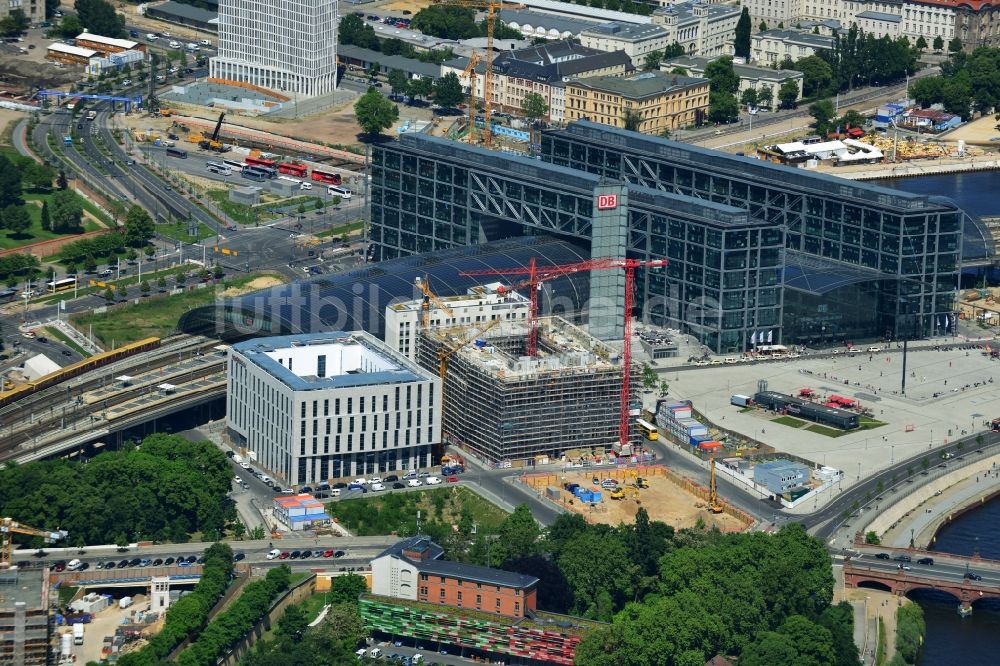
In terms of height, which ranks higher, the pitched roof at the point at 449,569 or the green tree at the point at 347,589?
the pitched roof at the point at 449,569

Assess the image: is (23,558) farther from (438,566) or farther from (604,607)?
(604,607)

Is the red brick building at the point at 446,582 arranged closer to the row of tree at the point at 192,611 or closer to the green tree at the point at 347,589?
the green tree at the point at 347,589

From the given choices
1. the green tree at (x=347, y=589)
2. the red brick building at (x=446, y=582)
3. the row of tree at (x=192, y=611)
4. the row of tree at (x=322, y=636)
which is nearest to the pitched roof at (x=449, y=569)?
the red brick building at (x=446, y=582)

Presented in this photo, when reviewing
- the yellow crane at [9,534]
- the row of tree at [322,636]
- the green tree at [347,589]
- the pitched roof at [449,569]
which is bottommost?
the row of tree at [322,636]

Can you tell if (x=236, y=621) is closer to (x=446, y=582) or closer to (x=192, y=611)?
(x=192, y=611)

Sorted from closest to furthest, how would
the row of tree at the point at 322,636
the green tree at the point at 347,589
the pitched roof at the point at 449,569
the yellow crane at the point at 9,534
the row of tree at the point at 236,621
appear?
1. the row of tree at the point at 322,636
2. the row of tree at the point at 236,621
3. the pitched roof at the point at 449,569
4. the green tree at the point at 347,589
5. the yellow crane at the point at 9,534

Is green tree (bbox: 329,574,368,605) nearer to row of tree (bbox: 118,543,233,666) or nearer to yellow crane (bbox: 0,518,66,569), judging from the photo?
→ row of tree (bbox: 118,543,233,666)

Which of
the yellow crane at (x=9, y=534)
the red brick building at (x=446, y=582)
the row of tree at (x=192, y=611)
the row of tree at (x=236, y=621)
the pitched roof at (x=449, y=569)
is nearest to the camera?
the row of tree at (x=192, y=611)

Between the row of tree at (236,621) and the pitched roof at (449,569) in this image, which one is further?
the pitched roof at (449,569)
